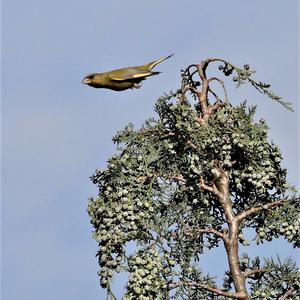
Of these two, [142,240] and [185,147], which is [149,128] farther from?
[142,240]

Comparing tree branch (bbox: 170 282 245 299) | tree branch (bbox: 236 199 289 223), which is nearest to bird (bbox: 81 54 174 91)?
tree branch (bbox: 236 199 289 223)

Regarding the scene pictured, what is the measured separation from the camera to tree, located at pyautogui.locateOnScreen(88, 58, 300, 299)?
9586mm

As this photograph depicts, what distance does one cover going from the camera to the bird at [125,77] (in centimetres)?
1152

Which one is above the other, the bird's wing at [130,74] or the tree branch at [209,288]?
the bird's wing at [130,74]

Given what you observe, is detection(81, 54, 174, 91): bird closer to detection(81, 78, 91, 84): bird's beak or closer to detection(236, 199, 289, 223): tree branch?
detection(81, 78, 91, 84): bird's beak

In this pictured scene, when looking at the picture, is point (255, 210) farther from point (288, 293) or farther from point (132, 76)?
point (132, 76)

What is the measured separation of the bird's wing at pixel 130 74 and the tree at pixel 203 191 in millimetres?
1273

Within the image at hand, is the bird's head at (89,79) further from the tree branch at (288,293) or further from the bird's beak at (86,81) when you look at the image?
the tree branch at (288,293)

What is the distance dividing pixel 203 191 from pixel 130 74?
2.32 meters

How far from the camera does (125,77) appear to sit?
11531 mm

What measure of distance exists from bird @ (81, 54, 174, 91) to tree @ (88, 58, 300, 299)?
1.29 meters

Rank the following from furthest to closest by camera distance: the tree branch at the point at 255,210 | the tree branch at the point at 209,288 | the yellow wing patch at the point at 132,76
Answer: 1. the yellow wing patch at the point at 132,76
2. the tree branch at the point at 255,210
3. the tree branch at the point at 209,288

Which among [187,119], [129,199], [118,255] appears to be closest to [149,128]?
[187,119]

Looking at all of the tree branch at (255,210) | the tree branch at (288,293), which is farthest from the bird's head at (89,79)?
the tree branch at (288,293)
